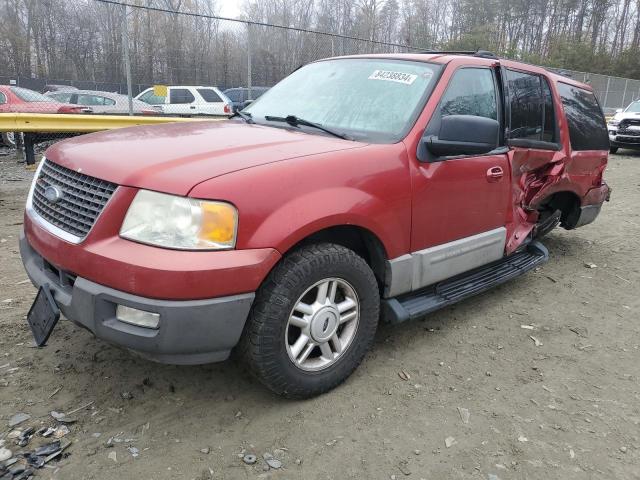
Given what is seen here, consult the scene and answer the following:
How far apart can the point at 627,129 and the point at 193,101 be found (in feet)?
39.3

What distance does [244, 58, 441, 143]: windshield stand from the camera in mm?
3230

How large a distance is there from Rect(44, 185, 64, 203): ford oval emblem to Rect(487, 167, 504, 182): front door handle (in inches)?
102

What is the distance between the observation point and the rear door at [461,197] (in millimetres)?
3203

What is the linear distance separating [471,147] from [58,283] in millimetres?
2326

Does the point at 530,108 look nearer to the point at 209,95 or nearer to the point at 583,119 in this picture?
the point at 583,119

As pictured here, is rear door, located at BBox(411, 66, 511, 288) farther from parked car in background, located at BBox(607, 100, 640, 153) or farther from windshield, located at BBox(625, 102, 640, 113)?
windshield, located at BBox(625, 102, 640, 113)

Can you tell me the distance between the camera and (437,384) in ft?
10.2

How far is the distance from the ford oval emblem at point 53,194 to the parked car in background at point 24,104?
9720 millimetres

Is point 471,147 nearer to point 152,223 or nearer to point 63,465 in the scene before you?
point 152,223

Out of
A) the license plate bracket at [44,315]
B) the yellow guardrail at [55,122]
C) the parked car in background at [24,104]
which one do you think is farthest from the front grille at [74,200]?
the parked car in background at [24,104]

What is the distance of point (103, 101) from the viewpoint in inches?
518

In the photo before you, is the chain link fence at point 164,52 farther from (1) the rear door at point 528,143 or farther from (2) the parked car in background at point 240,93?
(1) the rear door at point 528,143

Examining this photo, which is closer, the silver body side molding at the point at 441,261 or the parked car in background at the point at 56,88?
the silver body side molding at the point at 441,261

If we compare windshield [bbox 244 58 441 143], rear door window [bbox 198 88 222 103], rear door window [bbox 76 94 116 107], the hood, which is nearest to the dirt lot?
the hood
